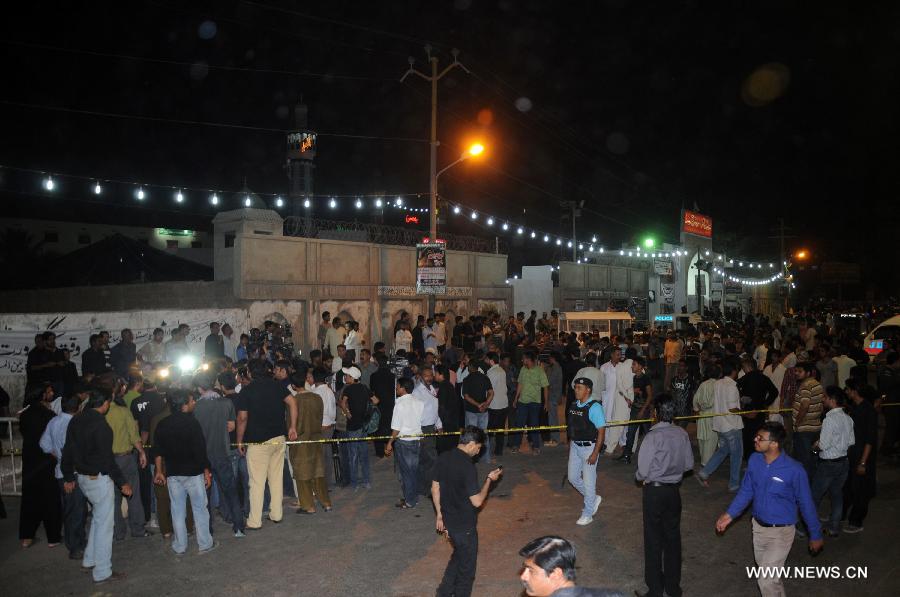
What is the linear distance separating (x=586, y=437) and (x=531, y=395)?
154 inches

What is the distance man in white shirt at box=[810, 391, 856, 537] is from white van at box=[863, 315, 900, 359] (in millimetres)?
17918

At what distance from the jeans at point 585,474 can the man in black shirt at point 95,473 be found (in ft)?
17.0

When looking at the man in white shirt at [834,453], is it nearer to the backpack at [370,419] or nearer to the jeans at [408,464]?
the jeans at [408,464]

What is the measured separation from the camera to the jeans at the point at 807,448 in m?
8.13

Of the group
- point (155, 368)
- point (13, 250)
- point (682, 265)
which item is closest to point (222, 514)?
point (155, 368)

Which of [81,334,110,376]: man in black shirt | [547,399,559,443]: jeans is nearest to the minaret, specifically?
[81,334,110,376]: man in black shirt

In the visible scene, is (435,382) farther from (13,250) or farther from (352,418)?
(13,250)

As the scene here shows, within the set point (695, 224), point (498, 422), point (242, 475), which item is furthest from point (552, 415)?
point (695, 224)

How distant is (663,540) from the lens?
5.83m

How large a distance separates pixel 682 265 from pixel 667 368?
4041 cm

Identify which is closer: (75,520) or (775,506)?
(775,506)

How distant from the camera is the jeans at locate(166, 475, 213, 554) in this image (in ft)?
23.2

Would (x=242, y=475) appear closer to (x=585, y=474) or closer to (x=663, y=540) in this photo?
(x=585, y=474)

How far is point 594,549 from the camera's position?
7086 millimetres
